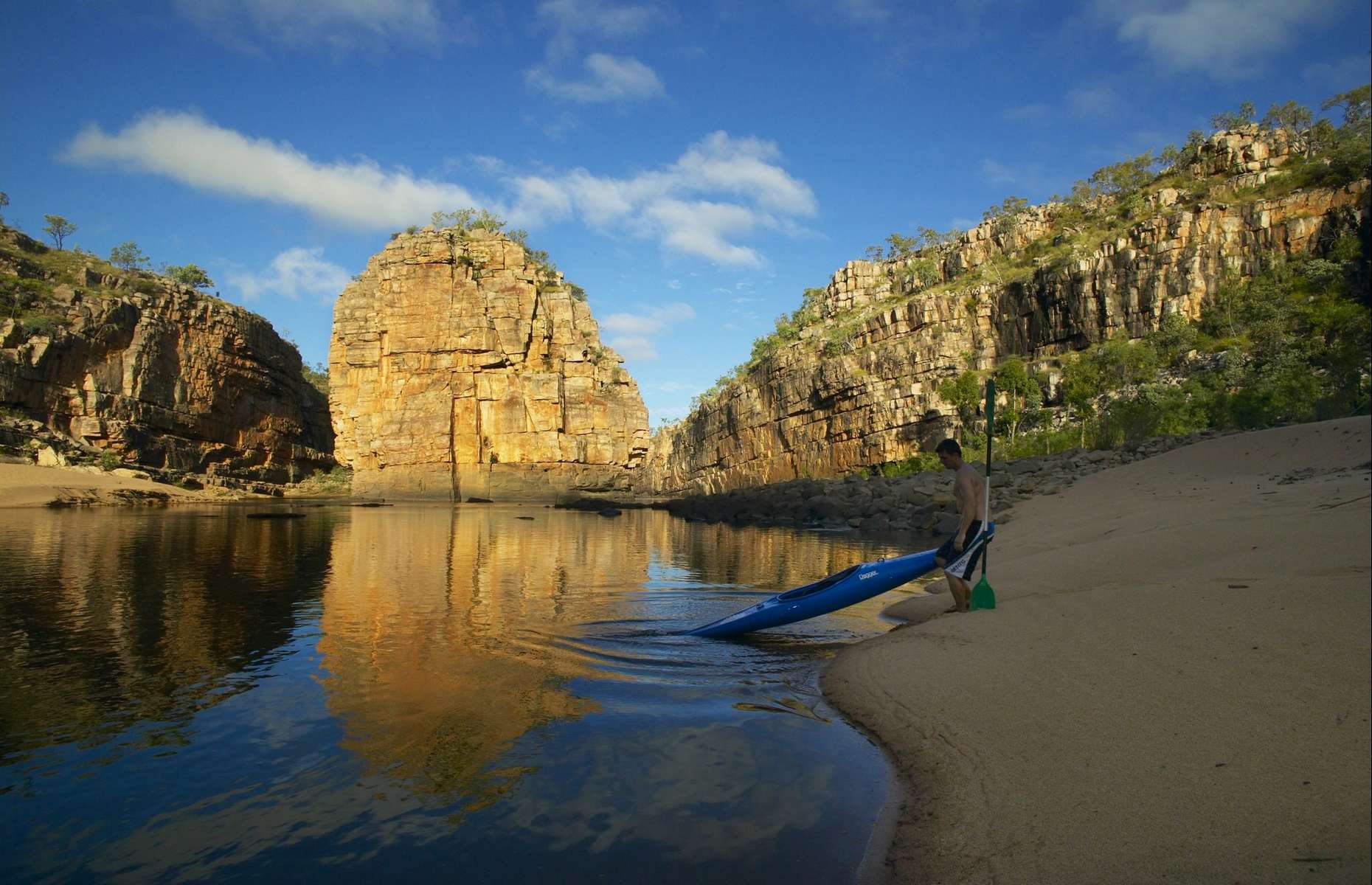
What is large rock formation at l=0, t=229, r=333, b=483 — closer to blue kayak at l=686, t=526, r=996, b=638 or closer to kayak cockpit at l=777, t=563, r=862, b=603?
blue kayak at l=686, t=526, r=996, b=638

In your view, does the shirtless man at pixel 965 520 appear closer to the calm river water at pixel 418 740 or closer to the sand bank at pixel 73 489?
the calm river water at pixel 418 740

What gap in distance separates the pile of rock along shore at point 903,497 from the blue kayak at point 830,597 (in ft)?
31.2

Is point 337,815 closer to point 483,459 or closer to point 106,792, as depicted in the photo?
point 106,792

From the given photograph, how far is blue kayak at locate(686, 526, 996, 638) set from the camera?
27.4 feet

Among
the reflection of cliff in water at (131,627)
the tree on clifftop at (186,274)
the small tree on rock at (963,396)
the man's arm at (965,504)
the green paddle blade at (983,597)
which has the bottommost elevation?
the reflection of cliff in water at (131,627)

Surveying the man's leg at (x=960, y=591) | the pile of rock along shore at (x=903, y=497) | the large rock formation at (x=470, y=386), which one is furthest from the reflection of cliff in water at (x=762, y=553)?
the large rock formation at (x=470, y=386)

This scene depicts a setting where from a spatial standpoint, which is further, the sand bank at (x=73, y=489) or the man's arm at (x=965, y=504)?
the sand bank at (x=73, y=489)

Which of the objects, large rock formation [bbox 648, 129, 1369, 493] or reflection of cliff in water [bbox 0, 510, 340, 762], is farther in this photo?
large rock formation [bbox 648, 129, 1369, 493]

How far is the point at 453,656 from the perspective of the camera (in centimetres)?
739

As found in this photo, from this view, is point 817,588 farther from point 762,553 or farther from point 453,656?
point 762,553

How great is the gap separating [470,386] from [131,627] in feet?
207

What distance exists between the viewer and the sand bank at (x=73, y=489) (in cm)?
3391

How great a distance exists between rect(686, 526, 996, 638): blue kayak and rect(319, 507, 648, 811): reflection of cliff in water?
80.7 inches

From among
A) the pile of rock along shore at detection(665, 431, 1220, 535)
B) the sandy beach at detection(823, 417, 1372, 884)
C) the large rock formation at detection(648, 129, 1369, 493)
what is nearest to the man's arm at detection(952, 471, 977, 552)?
the sandy beach at detection(823, 417, 1372, 884)
